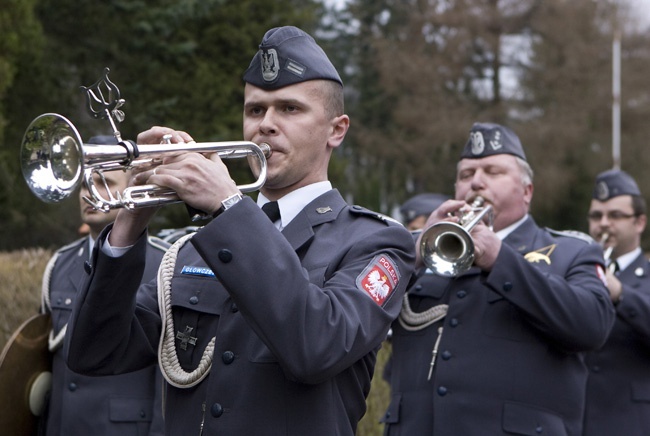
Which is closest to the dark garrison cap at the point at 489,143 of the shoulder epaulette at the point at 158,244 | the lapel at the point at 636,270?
the shoulder epaulette at the point at 158,244

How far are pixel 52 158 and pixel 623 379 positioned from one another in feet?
13.3

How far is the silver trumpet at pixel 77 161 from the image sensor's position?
2924 millimetres

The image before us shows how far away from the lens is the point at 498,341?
4723 mm

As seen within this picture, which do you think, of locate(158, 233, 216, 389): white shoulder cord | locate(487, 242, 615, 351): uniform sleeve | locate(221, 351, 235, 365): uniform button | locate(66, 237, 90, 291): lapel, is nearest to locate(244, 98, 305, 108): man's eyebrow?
locate(158, 233, 216, 389): white shoulder cord

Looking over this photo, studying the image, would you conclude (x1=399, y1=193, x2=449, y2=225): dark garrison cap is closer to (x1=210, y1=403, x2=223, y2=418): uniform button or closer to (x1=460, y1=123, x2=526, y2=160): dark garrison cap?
(x1=460, y1=123, x2=526, y2=160): dark garrison cap

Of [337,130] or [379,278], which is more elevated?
[337,130]

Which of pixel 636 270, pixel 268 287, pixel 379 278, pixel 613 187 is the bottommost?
pixel 636 270

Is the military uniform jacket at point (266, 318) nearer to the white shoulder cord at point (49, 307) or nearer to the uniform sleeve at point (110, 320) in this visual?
the uniform sleeve at point (110, 320)

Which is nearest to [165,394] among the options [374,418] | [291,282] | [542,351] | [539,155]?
[291,282]

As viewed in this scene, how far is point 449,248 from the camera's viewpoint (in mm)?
4762

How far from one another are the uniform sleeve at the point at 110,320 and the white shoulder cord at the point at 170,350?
0.32 ft

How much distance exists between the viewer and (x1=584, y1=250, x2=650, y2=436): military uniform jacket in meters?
5.93

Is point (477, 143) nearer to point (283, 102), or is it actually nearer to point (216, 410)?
point (283, 102)

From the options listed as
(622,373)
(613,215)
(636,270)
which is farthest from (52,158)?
(613,215)
